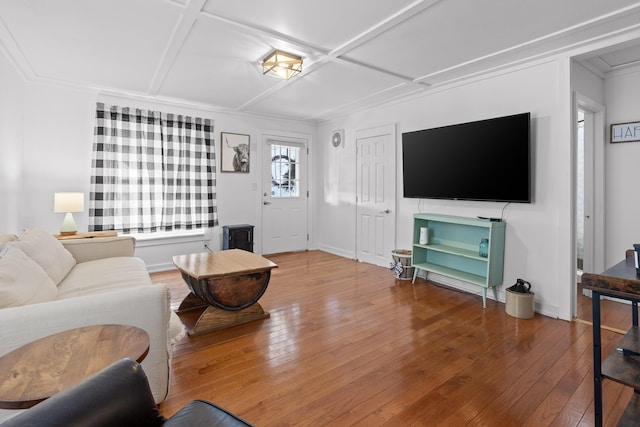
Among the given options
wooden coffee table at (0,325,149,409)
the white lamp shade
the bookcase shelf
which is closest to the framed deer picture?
the white lamp shade

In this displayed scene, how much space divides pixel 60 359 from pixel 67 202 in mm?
3107

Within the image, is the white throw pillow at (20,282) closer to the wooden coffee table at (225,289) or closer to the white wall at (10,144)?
the wooden coffee table at (225,289)

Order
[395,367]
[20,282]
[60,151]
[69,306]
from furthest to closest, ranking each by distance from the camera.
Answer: [60,151] < [395,367] < [20,282] < [69,306]

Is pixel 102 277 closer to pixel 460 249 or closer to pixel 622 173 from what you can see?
pixel 460 249

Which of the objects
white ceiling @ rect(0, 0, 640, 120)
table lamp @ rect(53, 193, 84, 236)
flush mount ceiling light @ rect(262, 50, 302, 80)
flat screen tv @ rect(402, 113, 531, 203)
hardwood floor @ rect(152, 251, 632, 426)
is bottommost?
hardwood floor @ rect(152, 251, 632, 426)

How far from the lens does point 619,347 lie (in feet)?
5.17

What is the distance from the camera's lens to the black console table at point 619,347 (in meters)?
1.37

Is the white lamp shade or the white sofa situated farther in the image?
the white lamp shade

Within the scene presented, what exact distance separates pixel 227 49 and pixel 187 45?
34 centimetres

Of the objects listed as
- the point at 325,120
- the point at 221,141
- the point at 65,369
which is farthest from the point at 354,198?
the point at 65,369

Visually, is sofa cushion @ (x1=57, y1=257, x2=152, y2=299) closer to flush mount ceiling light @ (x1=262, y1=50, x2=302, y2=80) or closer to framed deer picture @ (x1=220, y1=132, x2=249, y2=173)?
flush mount ceiling light @ (x1=262, y1=50, x2=302, y2=80)

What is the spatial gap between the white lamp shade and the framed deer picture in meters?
2.00

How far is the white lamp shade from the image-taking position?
11.7 feet

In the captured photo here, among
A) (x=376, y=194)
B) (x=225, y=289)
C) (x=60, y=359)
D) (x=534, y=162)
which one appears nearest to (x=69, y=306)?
(x=60, y=359)
